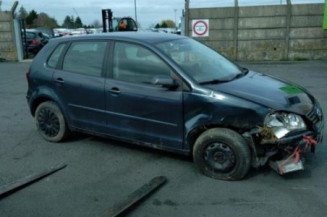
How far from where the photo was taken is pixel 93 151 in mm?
4910

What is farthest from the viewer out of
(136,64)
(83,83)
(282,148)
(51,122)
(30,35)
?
(30,35)

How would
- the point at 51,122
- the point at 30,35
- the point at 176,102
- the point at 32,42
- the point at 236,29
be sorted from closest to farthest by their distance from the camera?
the point at 176,102
the point at 51,122
the point at 236,29
the point at 32,42
the point at 30,35

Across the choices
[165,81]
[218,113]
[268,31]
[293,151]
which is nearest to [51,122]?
[165,81]

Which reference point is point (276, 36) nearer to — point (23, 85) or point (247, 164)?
point (23, 85)

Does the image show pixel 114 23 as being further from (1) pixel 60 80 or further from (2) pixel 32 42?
(1) pixel 60 80

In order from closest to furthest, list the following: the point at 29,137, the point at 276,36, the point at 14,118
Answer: the point at 29,137 < the point at 14,118 < the point at 276,36

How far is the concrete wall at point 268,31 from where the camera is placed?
1454cm

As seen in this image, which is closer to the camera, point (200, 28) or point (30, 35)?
point (200, 28)

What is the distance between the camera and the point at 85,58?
15.7 ft

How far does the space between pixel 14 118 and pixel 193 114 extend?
424 centimetres

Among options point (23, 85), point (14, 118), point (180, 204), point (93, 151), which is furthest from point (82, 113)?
point (23, 85)

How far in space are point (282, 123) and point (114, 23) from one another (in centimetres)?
2017

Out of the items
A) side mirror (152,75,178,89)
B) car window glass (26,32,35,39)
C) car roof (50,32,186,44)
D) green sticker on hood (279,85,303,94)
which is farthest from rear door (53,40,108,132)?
car window glass (26,32,35,39)

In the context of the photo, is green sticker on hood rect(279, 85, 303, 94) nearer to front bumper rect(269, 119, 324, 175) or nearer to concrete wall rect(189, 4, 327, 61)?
front bumper rect(269, 119, 324, 175)
